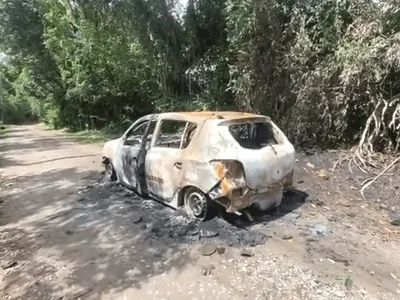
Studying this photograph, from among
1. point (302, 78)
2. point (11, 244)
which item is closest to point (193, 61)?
point (302, 78)

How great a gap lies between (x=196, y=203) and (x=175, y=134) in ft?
4.10

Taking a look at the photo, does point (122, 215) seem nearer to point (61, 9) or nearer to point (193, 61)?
point (193, 61)

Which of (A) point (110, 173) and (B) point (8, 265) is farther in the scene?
(A) point (110, 173)

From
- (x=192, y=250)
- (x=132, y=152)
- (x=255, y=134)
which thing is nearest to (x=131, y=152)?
(x=132, y=152)

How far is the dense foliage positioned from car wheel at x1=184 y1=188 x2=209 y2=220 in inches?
178

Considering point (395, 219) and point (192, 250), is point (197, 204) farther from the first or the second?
point (395, 219)

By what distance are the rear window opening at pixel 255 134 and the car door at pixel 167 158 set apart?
665mm

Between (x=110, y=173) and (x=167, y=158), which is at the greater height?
(x=167, y=158)

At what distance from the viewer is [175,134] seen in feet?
18.2

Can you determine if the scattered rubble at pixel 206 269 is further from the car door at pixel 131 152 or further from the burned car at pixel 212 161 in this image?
the car door at pixel 131 152

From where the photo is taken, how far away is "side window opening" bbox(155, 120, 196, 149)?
5.01 metres

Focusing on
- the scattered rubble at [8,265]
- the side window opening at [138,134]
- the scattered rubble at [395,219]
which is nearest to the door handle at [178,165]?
the side window opening at [138,134]

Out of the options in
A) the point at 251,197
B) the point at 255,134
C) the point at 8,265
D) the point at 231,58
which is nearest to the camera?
the point at 8,265

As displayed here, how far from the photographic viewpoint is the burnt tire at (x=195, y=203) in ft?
15.6
